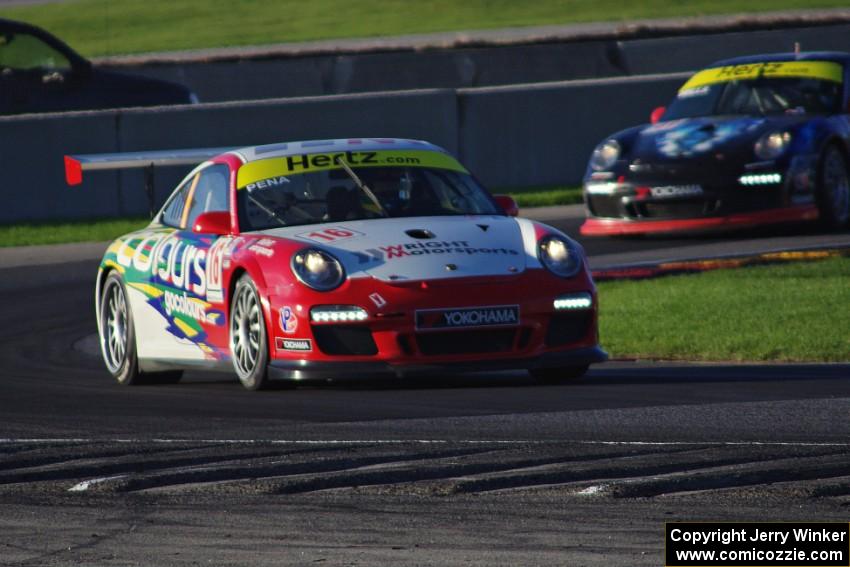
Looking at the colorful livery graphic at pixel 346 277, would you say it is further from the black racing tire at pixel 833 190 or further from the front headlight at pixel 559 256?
the black racing tire at pixel 833 190

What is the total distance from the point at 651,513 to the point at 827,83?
10953 mm

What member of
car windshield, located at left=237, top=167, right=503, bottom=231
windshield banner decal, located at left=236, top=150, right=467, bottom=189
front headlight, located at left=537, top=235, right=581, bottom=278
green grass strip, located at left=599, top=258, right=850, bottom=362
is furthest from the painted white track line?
green grass strip, located at left=599, top=258, right=850, bottom=362

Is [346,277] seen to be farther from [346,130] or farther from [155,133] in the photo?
[346,130]

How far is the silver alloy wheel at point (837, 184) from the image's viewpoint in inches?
612

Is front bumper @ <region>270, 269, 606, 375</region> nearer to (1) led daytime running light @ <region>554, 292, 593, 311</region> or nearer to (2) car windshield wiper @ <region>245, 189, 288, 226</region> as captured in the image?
(1) led daytime running light @ <region>554, 292, 593, 311</region>

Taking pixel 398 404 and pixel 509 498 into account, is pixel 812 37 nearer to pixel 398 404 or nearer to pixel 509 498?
pixel 398 404

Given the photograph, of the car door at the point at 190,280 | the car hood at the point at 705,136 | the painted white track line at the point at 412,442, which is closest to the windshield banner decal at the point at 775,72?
the car hood at the point at 705,136

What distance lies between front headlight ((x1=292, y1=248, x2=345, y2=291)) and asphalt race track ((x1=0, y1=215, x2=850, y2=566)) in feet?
1.72

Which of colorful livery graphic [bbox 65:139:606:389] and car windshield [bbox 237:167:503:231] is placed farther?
car windshield [bbox 237:167:503:231]

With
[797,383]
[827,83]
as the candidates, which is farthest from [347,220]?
[827,83]

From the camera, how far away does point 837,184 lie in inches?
616

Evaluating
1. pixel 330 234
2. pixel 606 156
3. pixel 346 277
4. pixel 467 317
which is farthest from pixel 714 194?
pixel 346 277

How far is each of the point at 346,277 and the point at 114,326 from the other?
220 cm

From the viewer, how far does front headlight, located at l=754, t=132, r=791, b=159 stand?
15250 mm
